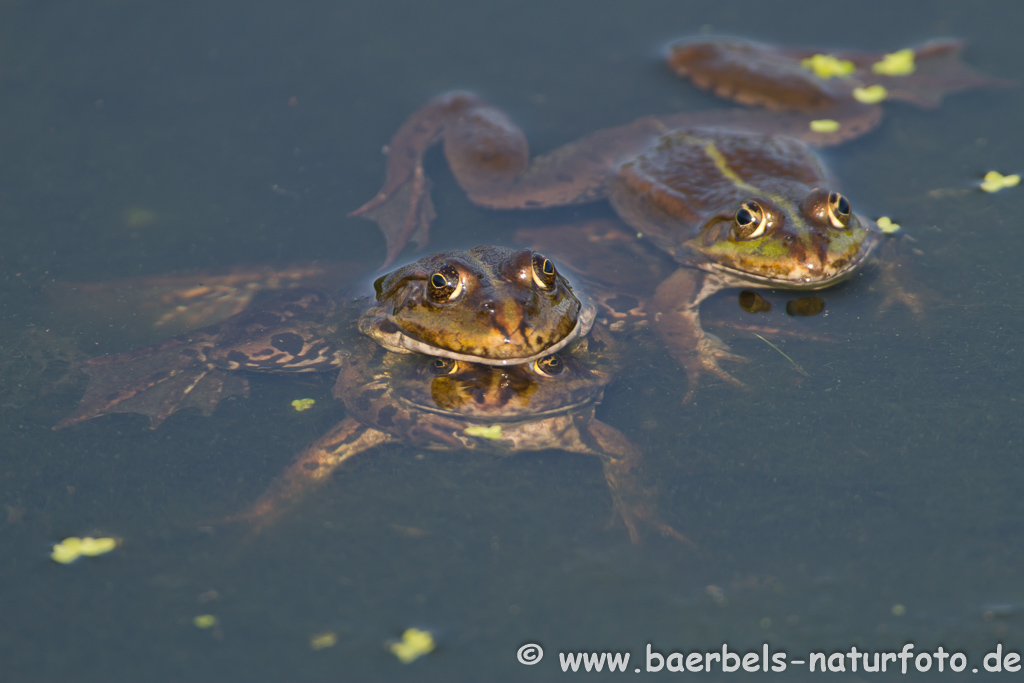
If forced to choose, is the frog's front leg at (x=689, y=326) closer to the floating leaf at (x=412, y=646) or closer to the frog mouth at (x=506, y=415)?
the frog mouth at (x=506, y=415)

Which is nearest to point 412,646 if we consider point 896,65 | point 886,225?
point 886,225

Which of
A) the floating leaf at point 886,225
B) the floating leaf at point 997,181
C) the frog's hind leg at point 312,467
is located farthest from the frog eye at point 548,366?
the floating leaf at point 997,181

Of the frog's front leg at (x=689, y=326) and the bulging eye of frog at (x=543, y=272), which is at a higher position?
the bulging eye of frog at (x=543, y=272)

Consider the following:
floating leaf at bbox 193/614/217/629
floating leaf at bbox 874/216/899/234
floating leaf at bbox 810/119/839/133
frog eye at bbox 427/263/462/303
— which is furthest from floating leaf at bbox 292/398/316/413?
floating leaf at bbox 810/119/839/133

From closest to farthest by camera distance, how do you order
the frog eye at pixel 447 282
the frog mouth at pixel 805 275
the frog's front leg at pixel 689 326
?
the frog eye at pixel 447 282 → the frog's front leg at pixel 689 326 → the frog mouth at pixel 805 275

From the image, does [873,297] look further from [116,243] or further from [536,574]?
[116,243]

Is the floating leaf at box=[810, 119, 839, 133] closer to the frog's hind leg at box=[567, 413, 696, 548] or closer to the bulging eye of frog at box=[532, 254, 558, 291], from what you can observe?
the bulging eye of frog at box=[532, 254, 558, 291]

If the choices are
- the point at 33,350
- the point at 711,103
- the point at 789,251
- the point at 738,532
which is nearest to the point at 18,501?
the point at 33,350
